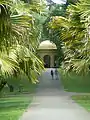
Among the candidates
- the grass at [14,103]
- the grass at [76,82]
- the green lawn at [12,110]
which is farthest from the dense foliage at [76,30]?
the grass at [76,82]

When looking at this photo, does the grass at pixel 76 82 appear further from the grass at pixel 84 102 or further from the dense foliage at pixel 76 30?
the dense foliage at pixel 76 30

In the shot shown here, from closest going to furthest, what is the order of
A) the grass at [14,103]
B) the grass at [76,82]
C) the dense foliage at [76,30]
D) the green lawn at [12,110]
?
the dense foliage at [76,30] < the green lawn at [12,110] < the grass at [14,103] < the grass at [76,82]

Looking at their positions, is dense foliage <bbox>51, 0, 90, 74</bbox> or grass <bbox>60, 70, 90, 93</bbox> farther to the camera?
grass <bbox>60, 70, 90, 93</bbox>

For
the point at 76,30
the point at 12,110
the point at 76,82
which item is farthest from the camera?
the point at 76,82

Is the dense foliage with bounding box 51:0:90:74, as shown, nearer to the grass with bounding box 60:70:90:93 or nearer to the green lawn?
the green lawn

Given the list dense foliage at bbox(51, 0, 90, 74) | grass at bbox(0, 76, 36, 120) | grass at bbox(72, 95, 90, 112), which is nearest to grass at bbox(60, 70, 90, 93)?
grass at bbox(0, 76, 36, 120)

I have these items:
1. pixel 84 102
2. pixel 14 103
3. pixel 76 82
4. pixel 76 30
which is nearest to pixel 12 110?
pixel 14 103

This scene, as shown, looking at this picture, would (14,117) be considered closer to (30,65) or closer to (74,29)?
(30,65)

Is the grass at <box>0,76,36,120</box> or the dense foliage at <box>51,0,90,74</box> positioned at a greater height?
the dense foliage at <box>51,0,90,74</box>

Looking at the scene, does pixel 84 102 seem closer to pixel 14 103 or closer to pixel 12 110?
pixel 14 103

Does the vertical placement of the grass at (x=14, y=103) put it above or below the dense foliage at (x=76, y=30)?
below

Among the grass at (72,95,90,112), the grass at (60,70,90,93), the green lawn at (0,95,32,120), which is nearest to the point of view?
the green lawn at (0,95,32,120)

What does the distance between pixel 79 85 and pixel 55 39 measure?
5.54 meters

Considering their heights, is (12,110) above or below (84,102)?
above
